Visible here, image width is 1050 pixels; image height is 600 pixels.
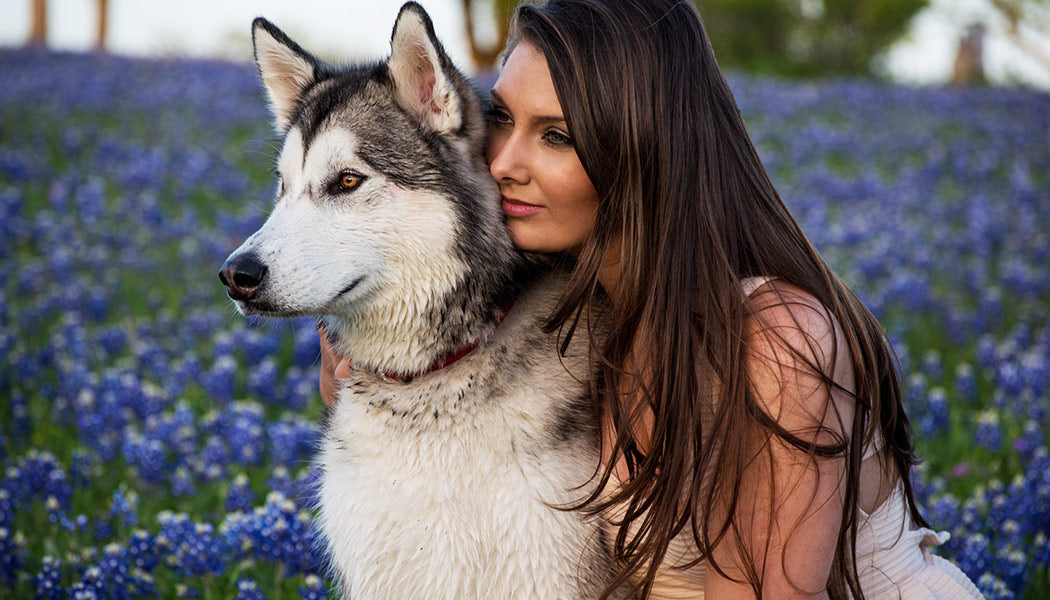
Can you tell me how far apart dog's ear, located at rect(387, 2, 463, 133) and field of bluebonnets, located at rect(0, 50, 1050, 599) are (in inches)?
50.9

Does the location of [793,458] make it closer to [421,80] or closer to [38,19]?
[421,80]

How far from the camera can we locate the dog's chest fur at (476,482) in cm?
229

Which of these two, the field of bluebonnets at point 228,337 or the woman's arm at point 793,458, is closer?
the woman's arm at point 793,458

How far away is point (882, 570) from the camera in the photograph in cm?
246

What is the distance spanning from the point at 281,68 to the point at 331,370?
→ 3.26 ft

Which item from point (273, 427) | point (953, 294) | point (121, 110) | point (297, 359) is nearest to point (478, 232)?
point (273, 427)

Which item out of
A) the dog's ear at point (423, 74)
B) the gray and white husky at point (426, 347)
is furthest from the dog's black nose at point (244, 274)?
the dog's ear at point (423, 74)

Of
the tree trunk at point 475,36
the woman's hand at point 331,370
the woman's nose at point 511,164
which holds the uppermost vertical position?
the woman's nose at point 511,164

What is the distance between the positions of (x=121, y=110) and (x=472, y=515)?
9881 mm

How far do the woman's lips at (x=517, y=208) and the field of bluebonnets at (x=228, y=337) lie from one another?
1186 mm

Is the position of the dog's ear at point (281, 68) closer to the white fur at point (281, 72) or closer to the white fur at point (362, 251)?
the white fur at point (281, 72)

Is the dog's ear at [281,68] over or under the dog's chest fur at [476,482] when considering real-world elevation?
over

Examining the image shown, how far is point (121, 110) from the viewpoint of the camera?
34.7 ft

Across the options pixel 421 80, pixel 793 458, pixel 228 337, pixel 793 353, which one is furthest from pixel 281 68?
pixel 228 337
